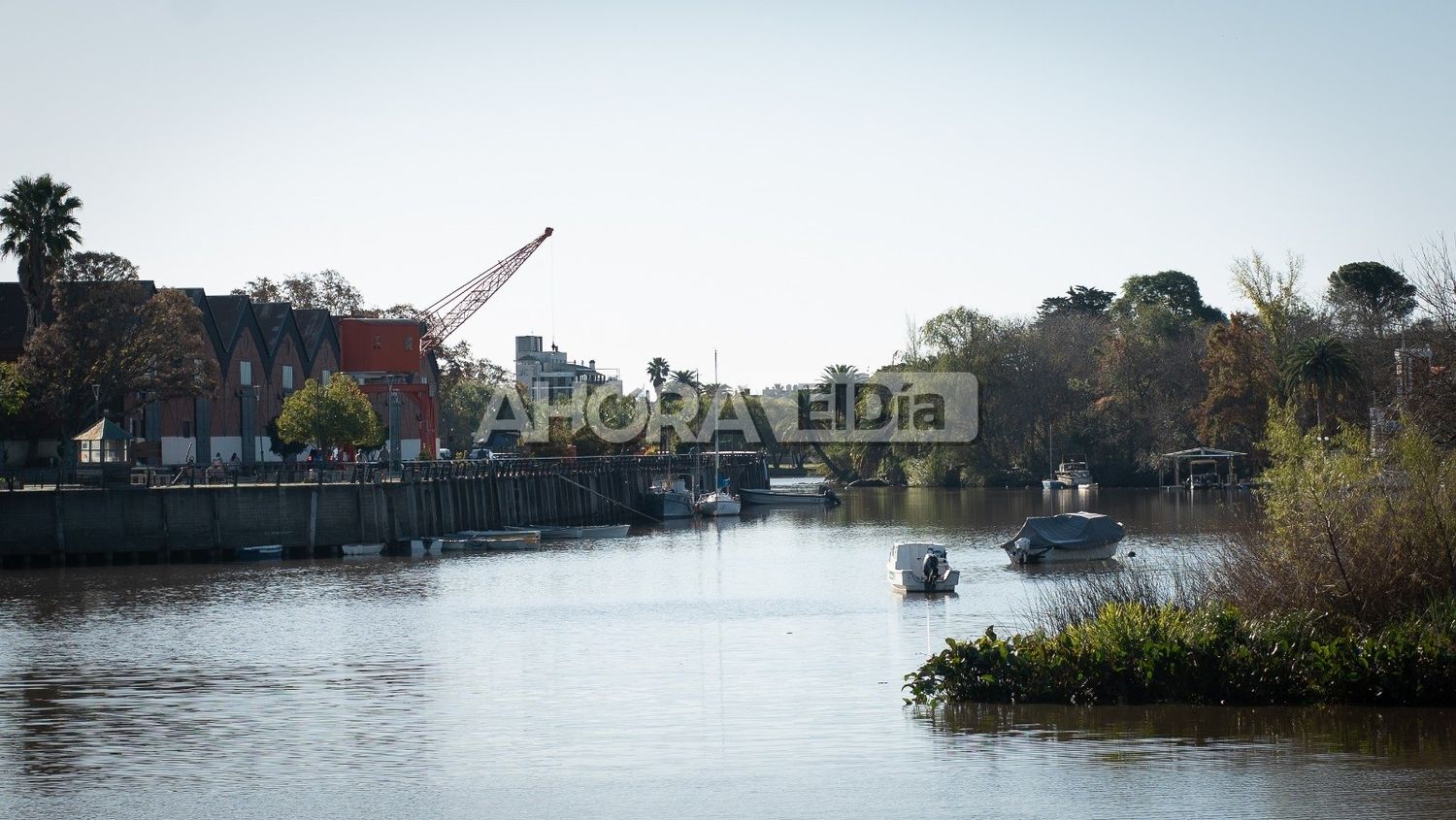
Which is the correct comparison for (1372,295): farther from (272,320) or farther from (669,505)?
(272,320)

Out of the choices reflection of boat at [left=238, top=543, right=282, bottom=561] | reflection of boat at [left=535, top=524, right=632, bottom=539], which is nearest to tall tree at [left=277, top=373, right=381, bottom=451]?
reflection of boat at [left=535, top=524, right=632, bottom=539]

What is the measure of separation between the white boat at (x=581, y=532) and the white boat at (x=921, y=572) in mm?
37578

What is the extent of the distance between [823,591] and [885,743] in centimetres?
3010

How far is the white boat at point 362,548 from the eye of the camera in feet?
244

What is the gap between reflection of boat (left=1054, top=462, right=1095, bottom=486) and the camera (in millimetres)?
138750

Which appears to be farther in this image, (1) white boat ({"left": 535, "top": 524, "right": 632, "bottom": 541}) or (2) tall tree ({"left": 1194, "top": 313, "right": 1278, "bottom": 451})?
(2) tall tree ({"left": 1194, "top": 313, "right": 1278, "bottom": 451})

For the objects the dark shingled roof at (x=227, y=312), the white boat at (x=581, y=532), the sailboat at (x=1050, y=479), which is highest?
the dark shingled roof at (x=227, y=312)

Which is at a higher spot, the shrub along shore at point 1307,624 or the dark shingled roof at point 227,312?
the dark shingled roof at point 227,312

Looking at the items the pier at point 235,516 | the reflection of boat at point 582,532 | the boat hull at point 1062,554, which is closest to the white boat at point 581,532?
the reflection of boat at point 582,532

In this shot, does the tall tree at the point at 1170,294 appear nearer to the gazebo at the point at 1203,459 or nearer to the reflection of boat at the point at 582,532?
the gazebo at the point at 1203,459

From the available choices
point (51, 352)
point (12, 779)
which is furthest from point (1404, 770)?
point (51, 352)

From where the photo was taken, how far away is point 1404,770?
75.7ft

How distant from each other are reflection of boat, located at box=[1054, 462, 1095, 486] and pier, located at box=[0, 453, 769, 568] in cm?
6267

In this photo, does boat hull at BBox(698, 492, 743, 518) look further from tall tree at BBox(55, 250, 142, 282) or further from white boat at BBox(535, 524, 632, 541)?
→ tall tree at BBox(55, 250, 142, 282)
